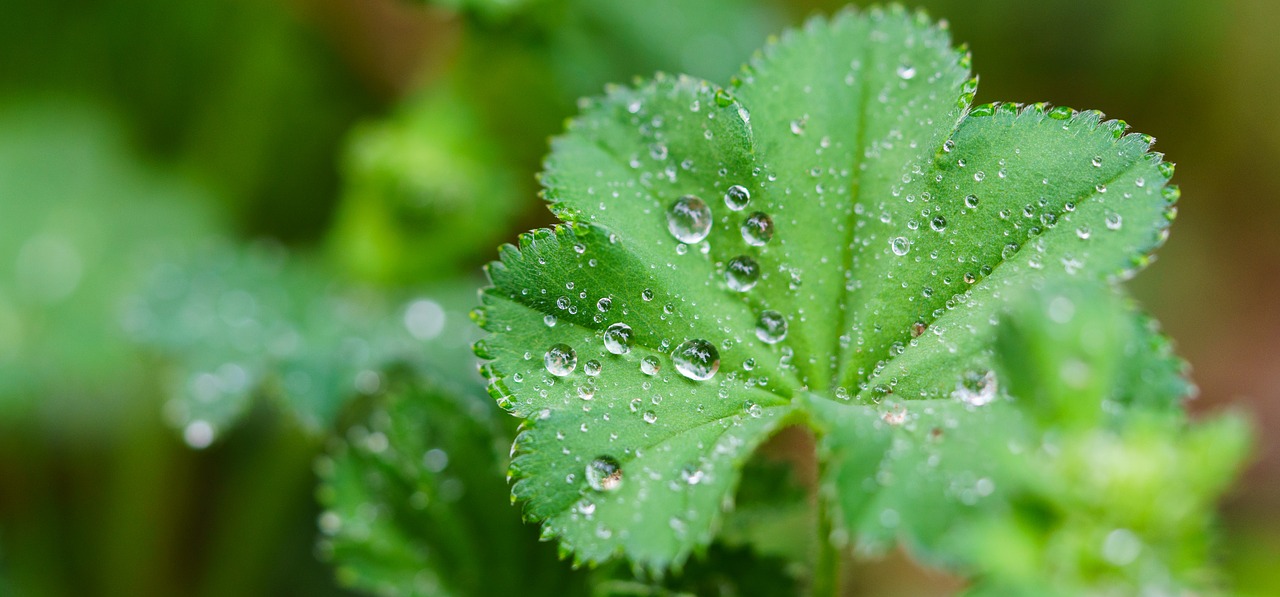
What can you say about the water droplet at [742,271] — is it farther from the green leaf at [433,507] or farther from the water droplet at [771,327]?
the green leaf at [433,507]

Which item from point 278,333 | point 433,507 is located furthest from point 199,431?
point 433,507

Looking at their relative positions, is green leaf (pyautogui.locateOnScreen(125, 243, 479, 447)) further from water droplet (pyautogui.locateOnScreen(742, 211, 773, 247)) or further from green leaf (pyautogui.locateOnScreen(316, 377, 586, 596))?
water droplet (pyautogui.locateOnScreen(742, 211, 773, 247))

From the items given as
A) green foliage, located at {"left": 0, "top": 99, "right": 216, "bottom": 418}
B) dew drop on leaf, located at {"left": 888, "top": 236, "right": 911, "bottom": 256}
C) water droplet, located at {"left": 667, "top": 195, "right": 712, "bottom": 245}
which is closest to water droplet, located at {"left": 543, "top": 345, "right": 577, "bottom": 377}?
water droplet, located at {"left": 667, "top": 195, "right": 712, "bottom": 245}

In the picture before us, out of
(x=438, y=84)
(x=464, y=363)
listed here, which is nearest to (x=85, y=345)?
(x=438, y=84)

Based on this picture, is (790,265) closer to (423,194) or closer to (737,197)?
(737,197)

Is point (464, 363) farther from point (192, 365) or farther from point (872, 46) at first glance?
point (872, 46)
